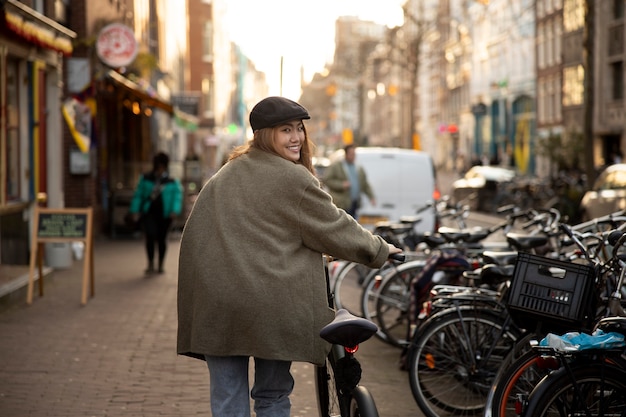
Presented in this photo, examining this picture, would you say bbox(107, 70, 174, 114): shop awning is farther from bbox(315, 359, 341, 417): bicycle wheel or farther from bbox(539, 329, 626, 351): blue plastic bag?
bbox(539, 329, 626, 351): blue plastic bag

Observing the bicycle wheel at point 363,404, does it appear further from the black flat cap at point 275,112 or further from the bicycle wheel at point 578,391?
the black flat cap at point 275,112

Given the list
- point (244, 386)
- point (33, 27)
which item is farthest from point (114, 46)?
point (244, 386)

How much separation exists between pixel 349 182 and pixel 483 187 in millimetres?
17849

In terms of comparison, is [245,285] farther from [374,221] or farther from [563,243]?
[374,221]

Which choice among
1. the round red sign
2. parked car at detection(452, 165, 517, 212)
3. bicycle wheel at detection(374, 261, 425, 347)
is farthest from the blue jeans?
parked car at detection(452, 165, 517, 212)

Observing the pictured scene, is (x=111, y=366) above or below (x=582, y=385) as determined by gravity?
below

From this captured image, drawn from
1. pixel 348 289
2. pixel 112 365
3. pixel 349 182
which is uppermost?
pixel 349 182

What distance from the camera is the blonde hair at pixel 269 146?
4820 millimetres

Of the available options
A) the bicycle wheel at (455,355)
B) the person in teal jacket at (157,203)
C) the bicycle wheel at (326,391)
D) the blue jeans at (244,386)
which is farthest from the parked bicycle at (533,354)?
the person in teal jacket at (157,203)

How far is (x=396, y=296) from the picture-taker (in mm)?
10031

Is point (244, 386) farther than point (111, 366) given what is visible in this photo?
No

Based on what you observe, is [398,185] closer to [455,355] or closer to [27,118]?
[27,118]

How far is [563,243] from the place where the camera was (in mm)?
8227

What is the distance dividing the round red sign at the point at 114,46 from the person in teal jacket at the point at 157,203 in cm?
516
